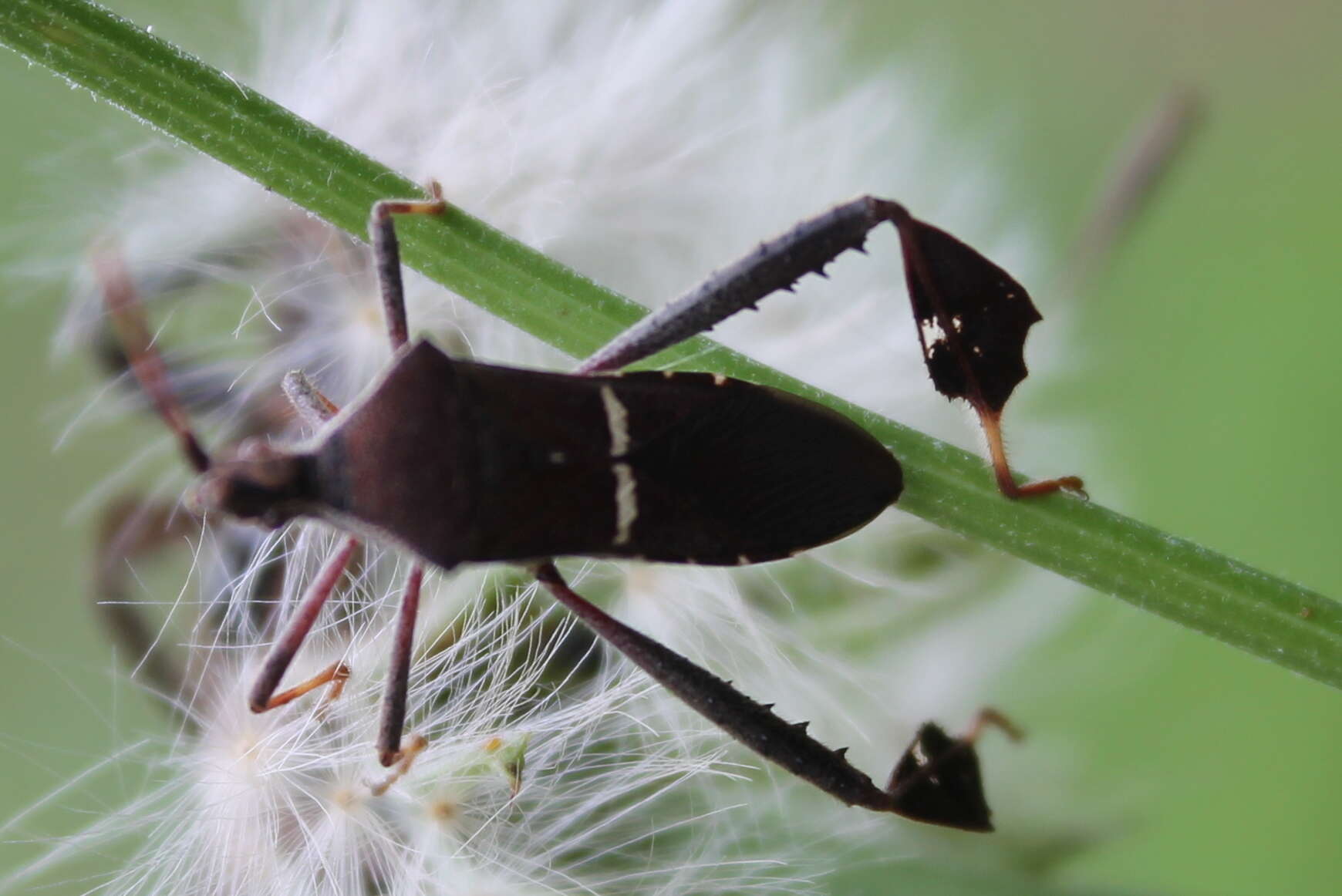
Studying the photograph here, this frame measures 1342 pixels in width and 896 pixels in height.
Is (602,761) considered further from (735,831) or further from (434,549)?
(434,549)

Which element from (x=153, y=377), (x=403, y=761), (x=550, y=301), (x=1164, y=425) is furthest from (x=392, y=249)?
(x=1164, y=425)

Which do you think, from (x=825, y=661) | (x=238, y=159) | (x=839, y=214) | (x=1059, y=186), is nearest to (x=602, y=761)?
(x=825, y=661)

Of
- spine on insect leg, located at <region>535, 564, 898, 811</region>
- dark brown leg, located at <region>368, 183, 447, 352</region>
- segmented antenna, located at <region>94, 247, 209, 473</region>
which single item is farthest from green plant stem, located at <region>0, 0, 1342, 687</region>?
spine on insect leg, located at <region>535, 564, 898, 811</region>

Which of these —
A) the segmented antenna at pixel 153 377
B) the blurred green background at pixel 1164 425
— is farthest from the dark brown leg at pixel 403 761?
the blurred green background at pixel 1164 425

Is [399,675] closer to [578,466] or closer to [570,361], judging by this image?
[578,466]

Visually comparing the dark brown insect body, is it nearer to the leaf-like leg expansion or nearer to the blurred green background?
the leaf-like leg expansion

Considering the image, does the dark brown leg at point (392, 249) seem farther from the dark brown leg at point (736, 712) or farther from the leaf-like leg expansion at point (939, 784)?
the leaf-like leg expansion at point (939, 784)
